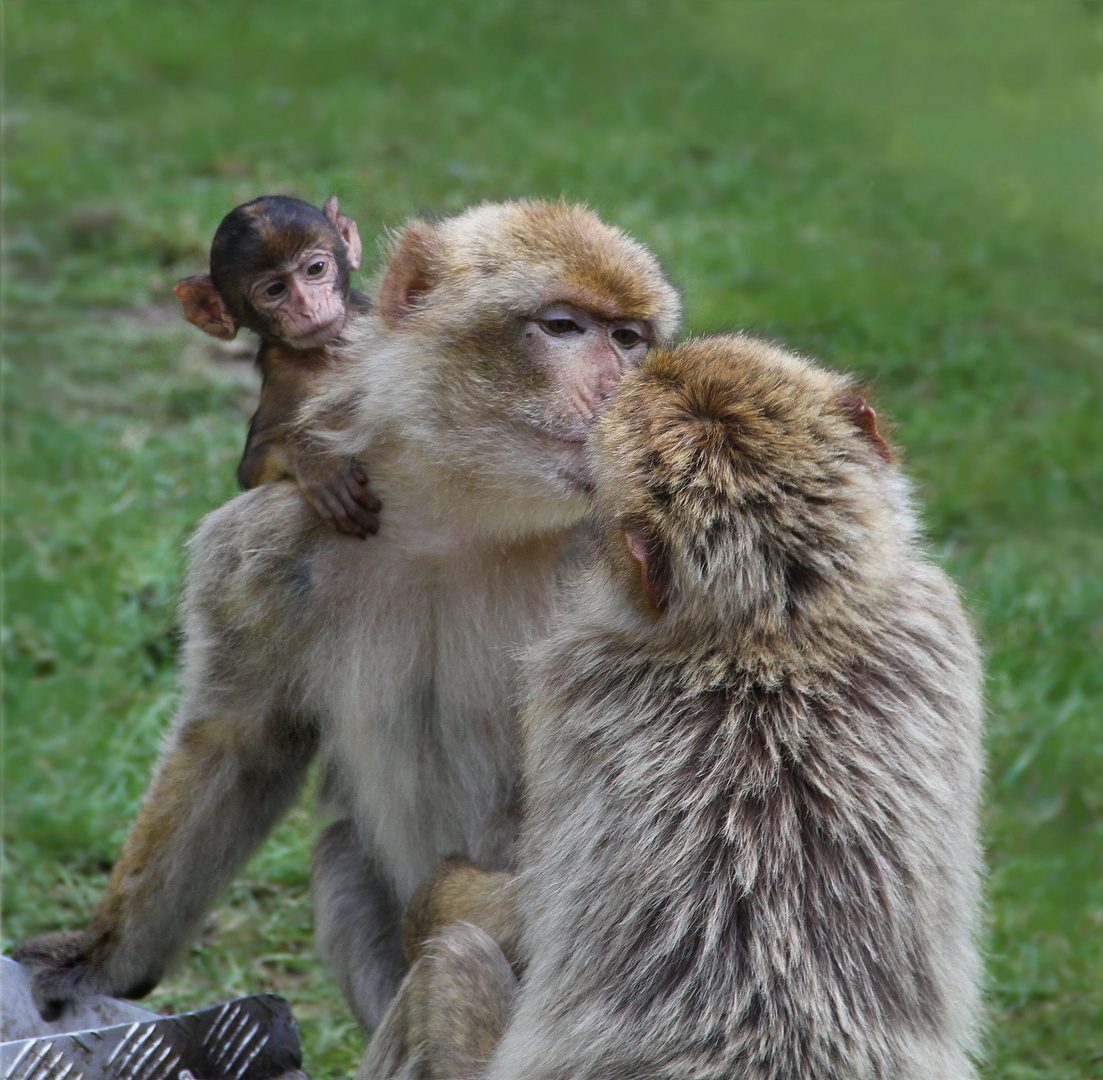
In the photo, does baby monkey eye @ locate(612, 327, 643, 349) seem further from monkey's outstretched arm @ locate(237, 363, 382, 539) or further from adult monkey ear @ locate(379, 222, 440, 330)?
monkey's outstretched arm @ locate(237, 363, 382, 539)

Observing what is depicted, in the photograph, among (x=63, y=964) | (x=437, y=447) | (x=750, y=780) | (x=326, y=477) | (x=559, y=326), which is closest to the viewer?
(x=750, y=780)

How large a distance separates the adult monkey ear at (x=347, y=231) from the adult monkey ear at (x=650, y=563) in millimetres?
1827

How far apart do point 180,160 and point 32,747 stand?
5.80 meters

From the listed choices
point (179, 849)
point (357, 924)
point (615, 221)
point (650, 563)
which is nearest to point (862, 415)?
point (650, 563)

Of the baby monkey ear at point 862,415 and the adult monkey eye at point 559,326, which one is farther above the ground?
the baby monkey ear at point 862,415

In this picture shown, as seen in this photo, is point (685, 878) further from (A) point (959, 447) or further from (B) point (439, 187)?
(B) point (439, 187)

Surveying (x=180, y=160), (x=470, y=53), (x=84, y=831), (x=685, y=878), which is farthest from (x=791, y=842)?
(x=470, y=53)

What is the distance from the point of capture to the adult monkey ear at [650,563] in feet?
9.14

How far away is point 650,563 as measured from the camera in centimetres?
279

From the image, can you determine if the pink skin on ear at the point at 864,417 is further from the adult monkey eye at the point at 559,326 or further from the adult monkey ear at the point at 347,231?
the adult monkey ear at the point at 347,231

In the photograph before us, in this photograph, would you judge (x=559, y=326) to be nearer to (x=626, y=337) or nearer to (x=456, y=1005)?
(x=626, y=337)

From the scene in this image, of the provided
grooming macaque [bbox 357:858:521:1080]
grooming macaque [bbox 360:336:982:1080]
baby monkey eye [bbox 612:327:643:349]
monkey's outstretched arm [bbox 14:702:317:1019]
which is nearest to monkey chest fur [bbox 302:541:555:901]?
monkey's outstretched arm [bbox 14:702:317:1019]

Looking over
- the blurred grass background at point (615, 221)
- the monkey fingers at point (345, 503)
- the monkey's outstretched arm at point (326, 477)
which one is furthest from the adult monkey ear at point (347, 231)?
the monkey fingers at point (345, 503)

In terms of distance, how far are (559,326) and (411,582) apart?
75 centimetres
